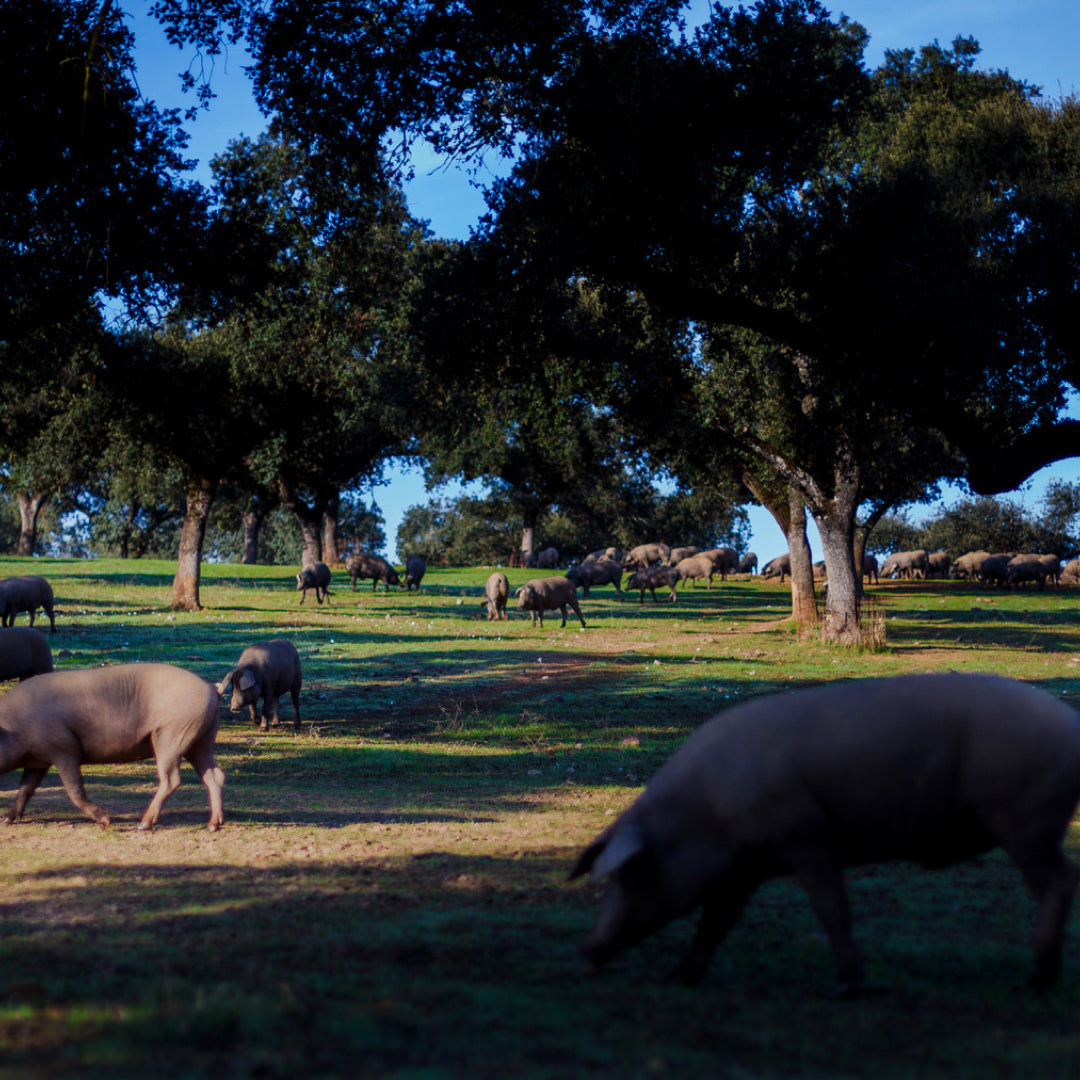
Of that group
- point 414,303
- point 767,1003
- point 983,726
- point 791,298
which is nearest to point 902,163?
point 791,298

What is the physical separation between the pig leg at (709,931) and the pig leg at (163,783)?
17.2ft

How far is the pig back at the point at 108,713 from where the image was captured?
900 centimetres

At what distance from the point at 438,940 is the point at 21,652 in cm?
1052

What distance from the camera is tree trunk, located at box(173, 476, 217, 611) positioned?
31.6 meters

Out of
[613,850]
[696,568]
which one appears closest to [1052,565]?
[696,568]

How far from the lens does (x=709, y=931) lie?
518 centimetres

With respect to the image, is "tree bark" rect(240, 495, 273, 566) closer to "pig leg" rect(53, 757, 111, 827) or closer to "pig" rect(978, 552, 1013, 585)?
"pig" rect(978, 552, 1013, 585)

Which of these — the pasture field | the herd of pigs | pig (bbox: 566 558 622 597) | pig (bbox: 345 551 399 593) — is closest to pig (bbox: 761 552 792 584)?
pig (bbox: 566 558 622 597)

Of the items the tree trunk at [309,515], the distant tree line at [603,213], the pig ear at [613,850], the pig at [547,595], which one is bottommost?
the pig ear at [613,850]

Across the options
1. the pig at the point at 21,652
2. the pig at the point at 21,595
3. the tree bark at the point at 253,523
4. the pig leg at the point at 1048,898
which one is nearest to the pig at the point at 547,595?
the pig at the point at 21,595

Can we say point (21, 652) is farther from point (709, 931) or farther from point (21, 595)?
point (709, 931)

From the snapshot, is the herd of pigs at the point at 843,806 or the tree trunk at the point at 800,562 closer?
the herd of pigs at the point at 843,806

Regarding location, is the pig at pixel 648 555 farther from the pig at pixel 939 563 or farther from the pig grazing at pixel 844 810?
the pig grazing at pixel 844 810

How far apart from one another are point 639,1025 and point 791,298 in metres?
12.5
